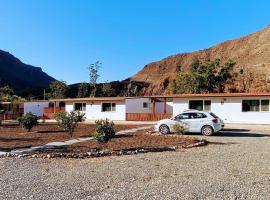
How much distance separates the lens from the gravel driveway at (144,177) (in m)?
7.85

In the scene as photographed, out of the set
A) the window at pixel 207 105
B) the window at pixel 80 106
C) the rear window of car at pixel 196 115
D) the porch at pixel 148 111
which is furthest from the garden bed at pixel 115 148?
the window at pixel 80 106

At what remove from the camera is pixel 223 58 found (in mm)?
123000

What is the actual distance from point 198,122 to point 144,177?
513 inches

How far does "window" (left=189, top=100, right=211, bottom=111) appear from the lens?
33.7m

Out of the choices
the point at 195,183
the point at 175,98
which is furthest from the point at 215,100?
the point at 195,183

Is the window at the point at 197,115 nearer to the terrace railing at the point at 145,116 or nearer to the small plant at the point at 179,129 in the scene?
the small plant at the point at 179,129

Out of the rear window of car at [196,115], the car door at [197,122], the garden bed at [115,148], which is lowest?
the garden bed at [115,148]

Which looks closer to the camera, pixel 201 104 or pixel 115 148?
pixel 115 148

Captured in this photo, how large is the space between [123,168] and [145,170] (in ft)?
2.44

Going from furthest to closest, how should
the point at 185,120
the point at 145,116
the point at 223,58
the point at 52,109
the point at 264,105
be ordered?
1. the point at 223,58
2. the point at 52,109
3. the point at 145,116
4. the point at 264,105
5. the point at 185,120

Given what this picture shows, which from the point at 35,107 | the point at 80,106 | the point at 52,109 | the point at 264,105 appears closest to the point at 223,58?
the point at 35,107

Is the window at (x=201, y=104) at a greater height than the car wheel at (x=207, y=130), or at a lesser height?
greater

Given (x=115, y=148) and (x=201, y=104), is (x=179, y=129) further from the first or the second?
(x=201, y=104)

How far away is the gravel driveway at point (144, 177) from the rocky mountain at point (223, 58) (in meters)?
74.4
